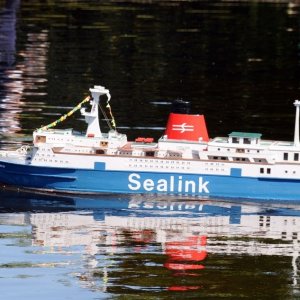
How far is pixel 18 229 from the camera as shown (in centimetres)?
6675

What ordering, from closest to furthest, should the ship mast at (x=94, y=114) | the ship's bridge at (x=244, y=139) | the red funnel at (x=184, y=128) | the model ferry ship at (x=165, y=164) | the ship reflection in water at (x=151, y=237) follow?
the ship reflection in water at (x=151, y=237)
the model ferry ship at (x=165, y=164)
the ship's bridge at (x=244, y=139)
the ship mast at (x=94, y=114)
the red funnel at (x=184, y=128)

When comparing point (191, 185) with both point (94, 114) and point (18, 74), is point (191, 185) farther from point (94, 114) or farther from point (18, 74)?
point (18, 74)

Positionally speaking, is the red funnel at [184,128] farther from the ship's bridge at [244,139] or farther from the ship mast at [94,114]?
the ship mast at [94,114]

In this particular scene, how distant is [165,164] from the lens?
2926 inches

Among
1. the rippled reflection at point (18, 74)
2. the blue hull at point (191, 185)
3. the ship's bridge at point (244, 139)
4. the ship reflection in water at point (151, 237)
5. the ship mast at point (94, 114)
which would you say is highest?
the rippled reflection at point (18, 74)

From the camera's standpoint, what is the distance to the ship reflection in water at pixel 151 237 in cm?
5784

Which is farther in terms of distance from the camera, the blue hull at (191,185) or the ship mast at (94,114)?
the ship mast at (94,114)

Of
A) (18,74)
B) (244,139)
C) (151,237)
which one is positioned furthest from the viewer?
(18,74)

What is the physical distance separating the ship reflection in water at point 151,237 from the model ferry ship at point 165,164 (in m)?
0.72

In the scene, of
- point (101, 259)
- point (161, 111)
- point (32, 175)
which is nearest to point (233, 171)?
point (32, 175)

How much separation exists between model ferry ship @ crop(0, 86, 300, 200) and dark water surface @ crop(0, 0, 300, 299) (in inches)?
34.1

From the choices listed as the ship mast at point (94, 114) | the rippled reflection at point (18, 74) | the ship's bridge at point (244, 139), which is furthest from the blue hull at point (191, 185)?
the rippled reflection at point (18, 74)

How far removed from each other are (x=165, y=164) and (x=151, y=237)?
9.13 metres

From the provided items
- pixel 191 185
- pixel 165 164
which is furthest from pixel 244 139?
pixel 165 164
